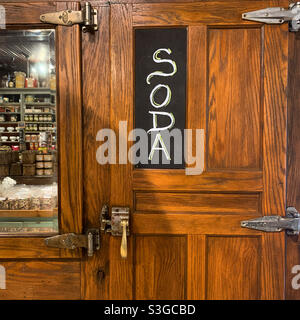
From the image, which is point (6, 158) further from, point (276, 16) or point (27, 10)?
point (276, 16)

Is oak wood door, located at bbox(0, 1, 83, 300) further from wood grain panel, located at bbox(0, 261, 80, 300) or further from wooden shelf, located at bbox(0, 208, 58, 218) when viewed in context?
wooden shelf, located at bbox(0, 208, 58, 218)

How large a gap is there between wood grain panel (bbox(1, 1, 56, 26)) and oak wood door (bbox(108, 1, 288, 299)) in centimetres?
33

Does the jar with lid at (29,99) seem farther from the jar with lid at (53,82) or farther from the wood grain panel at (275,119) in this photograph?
the wood grain panel at (275,119)

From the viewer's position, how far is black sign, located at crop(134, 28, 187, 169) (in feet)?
4.05

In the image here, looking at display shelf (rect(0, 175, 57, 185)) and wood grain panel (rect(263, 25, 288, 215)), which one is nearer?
wood grain panel (rect(263, 25, 288, 215))

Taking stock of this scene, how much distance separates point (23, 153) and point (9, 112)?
49cm

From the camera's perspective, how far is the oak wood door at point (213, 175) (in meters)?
1.22

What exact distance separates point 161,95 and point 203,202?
0.58 metres

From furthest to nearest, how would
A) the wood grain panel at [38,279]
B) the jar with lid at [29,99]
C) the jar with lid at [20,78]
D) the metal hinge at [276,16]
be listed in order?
1. the jar with lid at [29,99]
2. the jar with lid at [20,78]
3. the wood grain panel at [38,279]
4. the metal hinge at [276,16]

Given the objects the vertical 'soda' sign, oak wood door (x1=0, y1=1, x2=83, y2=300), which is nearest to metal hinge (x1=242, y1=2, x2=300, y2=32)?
the vertical 'soda' sign

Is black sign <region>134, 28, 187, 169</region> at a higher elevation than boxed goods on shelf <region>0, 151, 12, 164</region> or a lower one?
higher

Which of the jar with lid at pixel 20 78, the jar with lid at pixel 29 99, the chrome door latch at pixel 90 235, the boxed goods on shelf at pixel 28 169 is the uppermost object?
the jar with lid at pixel 20 78

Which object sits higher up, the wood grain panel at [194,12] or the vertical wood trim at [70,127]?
the wood grain panel at [194,12]

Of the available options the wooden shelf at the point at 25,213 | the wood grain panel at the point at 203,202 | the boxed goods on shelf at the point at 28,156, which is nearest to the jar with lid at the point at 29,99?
the boxed goods on shelf at the point at 28,156
